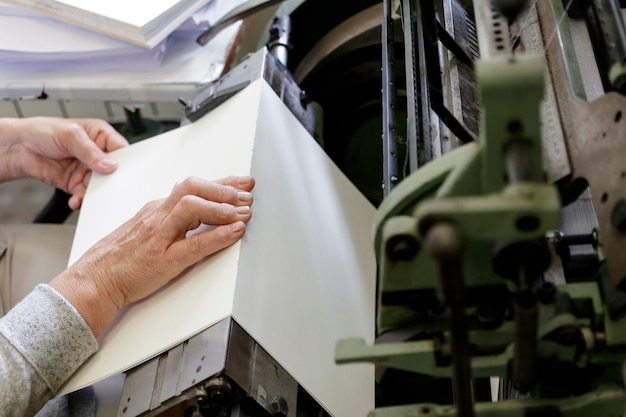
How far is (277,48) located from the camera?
144 centimetres

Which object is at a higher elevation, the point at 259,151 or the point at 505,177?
the point at 259,151

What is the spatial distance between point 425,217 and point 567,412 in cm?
35

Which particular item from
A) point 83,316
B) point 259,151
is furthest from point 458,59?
point 83,316

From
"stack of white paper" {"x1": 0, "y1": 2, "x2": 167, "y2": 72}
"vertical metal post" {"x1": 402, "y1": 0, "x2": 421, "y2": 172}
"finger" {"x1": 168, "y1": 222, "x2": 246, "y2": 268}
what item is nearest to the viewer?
"vertical metal post" {"x1": 402, "y1": 0, "x2": 421, "y2": 172}

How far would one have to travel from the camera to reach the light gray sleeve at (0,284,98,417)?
0.94 meters

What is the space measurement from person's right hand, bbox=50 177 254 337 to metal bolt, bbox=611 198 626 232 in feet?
1.66

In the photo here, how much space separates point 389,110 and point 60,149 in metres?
0.72

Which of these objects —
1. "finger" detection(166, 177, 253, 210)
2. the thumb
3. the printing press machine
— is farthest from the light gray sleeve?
the thumb

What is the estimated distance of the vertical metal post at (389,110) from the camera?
96 centimetres

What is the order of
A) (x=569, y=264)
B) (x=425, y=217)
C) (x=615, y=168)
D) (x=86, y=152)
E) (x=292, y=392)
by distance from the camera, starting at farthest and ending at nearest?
(x=86, y=152), (x=292, y=392), (x=569, y=264), (x=615, y=168), (x=425, y=217)

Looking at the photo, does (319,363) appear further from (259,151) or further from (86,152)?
(86,152)

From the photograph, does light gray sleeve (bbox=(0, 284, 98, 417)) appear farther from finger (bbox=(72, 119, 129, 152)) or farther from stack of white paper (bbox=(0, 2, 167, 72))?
stack of white paper (bbox=(0, 2, 167, 72))

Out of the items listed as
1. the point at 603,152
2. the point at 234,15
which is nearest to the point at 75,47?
the point at 234,15

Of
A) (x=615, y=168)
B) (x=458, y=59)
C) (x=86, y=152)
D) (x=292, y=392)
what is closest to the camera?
(x=615, y=168)
